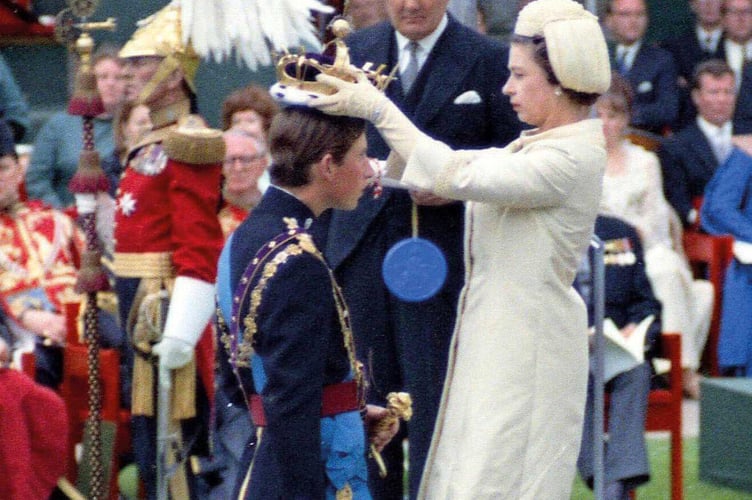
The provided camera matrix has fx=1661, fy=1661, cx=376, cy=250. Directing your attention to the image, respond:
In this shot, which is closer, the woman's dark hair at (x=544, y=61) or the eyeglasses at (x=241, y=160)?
the woman's dark hair at (x=544, y=61)

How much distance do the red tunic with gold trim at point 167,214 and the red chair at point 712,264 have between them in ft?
11.3

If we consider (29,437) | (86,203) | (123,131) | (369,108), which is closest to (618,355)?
(86,203)

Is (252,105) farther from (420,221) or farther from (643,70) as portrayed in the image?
(643,70)

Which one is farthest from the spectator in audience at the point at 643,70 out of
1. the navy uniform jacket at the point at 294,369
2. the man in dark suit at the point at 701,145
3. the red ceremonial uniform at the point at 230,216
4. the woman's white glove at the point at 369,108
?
the navy uniform jacket at the point at 294,369

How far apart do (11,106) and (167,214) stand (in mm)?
3081

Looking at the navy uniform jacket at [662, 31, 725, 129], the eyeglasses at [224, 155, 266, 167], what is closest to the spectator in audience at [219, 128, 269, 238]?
the eyeglasses at [224, 155, 266, 167]

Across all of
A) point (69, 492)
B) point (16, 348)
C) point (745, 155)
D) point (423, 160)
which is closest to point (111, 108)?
point (16, 348)

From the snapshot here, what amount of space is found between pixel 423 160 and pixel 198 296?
63.9 inches

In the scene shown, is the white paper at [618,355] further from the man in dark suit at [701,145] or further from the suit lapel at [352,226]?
the man in dark suit at [701,145]

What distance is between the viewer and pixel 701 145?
8516mm

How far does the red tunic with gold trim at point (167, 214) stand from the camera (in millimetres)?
5277

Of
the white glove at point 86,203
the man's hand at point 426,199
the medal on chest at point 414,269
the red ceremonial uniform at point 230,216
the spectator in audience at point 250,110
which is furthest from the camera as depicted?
the spectator in audience at point 250,110

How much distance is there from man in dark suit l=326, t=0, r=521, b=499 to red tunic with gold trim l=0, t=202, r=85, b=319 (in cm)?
200

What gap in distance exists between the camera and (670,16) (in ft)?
34.6
